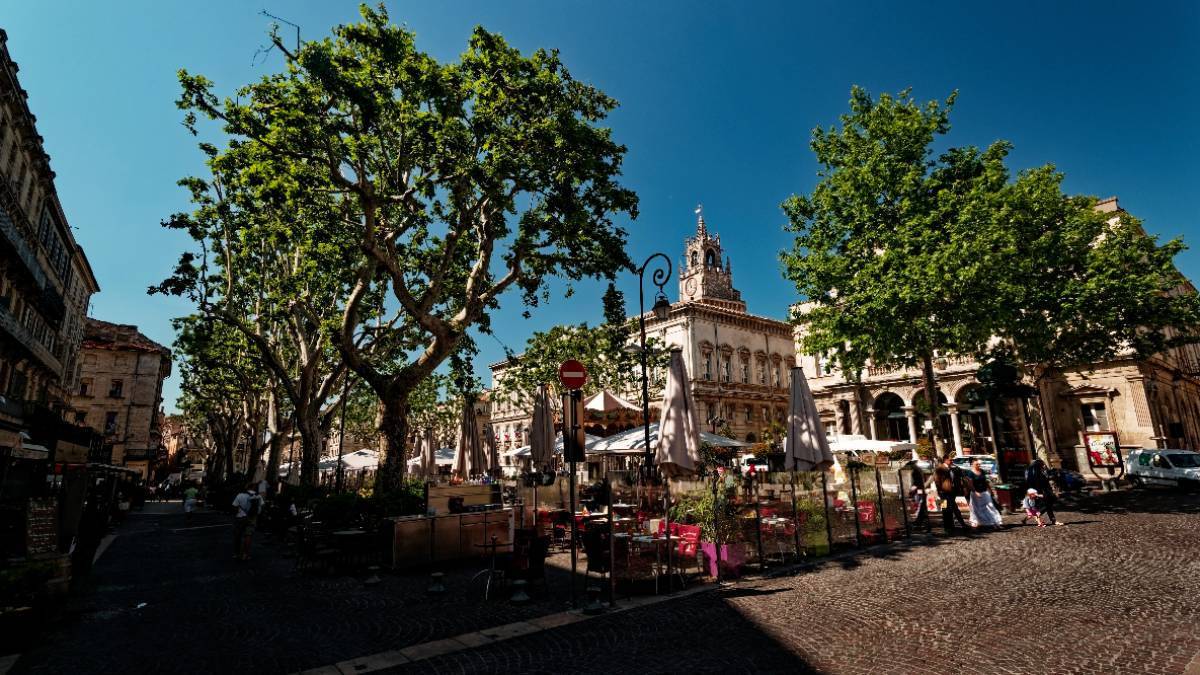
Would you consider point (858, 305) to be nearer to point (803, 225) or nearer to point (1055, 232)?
point (803, 225)

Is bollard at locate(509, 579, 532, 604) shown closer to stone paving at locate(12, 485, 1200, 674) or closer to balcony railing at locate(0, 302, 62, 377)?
stone paving at locate(12, 485, 1200, 674)

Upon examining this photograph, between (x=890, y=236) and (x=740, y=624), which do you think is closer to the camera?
(x=740, y=624)

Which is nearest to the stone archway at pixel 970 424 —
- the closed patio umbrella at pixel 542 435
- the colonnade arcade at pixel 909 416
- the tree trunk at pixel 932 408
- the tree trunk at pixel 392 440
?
the colonnade arcade at pixel 909 416

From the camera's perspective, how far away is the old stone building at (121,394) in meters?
44.1

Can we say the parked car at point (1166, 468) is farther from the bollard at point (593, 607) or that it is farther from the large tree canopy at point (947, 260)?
the bollard at point (593, 607)

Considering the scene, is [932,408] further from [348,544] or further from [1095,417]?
[1095,417]

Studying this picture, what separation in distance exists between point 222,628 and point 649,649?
213 inches

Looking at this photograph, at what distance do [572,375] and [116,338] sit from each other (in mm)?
59067

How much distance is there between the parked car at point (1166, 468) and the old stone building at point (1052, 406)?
3511 millimetres

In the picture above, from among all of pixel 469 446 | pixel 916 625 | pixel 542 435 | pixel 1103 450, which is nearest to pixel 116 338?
pixel 469 446

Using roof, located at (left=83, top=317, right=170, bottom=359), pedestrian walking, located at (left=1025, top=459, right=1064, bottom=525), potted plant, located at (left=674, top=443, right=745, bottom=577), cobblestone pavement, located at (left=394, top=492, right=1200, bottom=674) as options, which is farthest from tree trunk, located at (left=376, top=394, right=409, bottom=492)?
roof, located at (left=83, top=317, right=170, bottom=359)

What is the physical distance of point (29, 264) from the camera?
848 inches

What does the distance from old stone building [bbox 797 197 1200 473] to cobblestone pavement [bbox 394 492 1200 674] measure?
14.2 m

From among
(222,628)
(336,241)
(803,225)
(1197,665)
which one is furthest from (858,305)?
(222,628)
